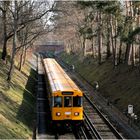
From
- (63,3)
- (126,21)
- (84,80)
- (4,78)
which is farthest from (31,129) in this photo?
(84,80)

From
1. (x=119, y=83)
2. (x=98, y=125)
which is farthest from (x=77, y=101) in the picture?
(x=119, y=83)

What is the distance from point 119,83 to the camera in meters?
39.6

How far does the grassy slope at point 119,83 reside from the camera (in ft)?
109

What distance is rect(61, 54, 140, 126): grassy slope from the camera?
109 feet

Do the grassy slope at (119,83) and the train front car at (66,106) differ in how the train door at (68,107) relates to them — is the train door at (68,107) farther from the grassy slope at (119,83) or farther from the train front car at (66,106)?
the grassy slope at (119,83)

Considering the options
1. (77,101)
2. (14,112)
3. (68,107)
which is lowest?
(14,112)

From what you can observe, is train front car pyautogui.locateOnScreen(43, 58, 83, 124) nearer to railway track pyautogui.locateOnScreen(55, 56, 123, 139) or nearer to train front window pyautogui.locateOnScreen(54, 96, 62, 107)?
train front window pyautogui.locateOnScreen(54, 96, 62, 107)

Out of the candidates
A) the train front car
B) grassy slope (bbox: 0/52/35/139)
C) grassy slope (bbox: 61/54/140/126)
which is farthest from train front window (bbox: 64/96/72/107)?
grassy slope (bbox: 61/54/140/126)

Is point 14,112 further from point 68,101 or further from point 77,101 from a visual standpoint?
point 77,101

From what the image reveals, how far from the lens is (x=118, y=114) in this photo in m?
31.7

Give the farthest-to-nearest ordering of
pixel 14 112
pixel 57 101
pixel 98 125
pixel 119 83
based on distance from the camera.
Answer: pixel 119 83 → pixel 98 125 → pixel 14 112 → pixel 57 101

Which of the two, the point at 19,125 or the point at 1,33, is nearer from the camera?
the point at 19,125

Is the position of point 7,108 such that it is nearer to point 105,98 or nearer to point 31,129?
point 31,129

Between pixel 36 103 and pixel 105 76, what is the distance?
14173 mm
